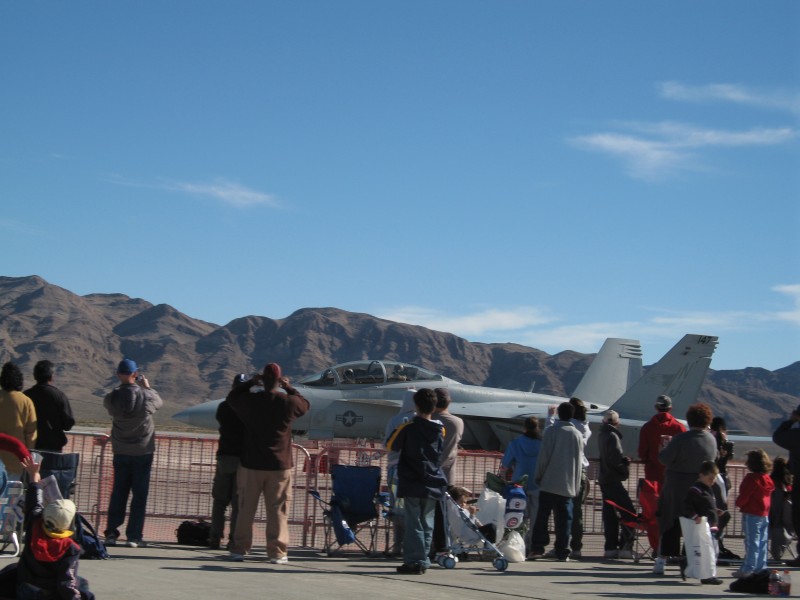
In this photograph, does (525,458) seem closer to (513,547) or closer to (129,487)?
(513,547)

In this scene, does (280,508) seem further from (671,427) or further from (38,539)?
(671,427)

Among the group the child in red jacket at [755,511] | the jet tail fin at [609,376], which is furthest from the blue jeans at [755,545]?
the jet tail fin at [609,376]

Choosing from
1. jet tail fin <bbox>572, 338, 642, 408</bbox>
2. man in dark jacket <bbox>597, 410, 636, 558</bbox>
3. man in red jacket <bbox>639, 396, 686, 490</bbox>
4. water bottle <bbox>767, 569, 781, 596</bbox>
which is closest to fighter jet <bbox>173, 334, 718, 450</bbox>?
jet tail fin <bbox>572, 338, 642, 408</bbox>

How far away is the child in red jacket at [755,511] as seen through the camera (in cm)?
962

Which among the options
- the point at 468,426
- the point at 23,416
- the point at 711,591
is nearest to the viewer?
the point at 711,591

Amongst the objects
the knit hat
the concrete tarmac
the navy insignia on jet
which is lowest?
the concrete tarmac

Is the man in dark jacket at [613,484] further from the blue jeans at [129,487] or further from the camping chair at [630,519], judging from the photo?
the blue jeans at [129,487]

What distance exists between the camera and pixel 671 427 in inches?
451

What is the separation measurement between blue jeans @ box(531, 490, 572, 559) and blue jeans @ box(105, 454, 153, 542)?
158 inches

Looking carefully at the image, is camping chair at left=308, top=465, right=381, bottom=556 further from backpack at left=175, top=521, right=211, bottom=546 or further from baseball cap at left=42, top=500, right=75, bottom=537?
baseball cap at left=42, top=500, right=75, bottom=537

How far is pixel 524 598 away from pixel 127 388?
15.3 ft

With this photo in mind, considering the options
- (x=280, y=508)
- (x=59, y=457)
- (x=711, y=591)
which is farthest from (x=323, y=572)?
(x=711, y=591)

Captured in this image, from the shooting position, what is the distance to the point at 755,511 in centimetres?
977

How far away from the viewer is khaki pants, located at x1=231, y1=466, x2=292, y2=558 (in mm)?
9938
